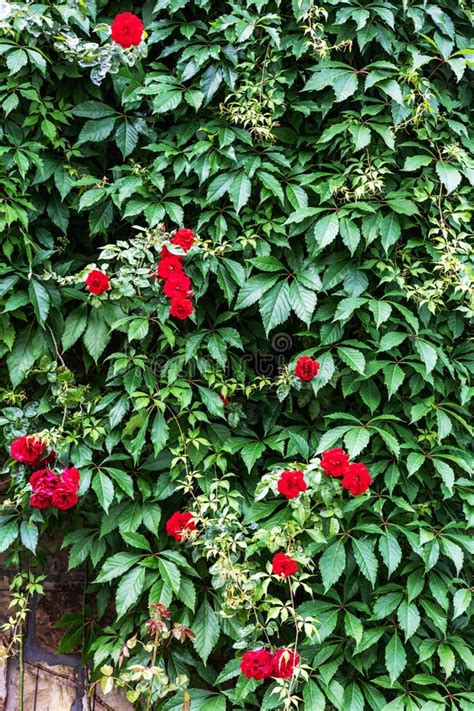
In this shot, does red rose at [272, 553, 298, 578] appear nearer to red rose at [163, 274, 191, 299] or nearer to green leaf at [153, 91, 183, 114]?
red rose at [163, 274, 191, 299]

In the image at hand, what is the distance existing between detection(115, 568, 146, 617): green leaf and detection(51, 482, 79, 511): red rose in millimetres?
255

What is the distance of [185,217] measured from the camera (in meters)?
2.07

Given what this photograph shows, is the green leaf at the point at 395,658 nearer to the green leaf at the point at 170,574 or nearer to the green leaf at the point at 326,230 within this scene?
the green leaf at the point at 170,574

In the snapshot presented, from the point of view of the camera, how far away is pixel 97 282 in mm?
1831

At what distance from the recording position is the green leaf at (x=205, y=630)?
6.04 feet

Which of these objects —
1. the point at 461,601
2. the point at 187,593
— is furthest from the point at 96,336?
the point at 461,601

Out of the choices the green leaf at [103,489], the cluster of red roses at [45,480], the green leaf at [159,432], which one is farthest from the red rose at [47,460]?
the green leaf at [159,432]

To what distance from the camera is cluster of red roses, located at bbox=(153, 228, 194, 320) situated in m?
1.78

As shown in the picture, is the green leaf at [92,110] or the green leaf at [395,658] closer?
the green leaf at [395,658]

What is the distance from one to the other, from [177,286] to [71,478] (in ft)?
1.81

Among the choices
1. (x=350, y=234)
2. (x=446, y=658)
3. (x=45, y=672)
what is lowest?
(x=45, y=672)

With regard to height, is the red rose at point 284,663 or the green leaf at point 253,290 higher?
the green leaf at point 253,290

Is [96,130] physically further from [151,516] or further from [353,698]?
[353,698]

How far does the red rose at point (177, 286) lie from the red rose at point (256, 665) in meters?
0.87
